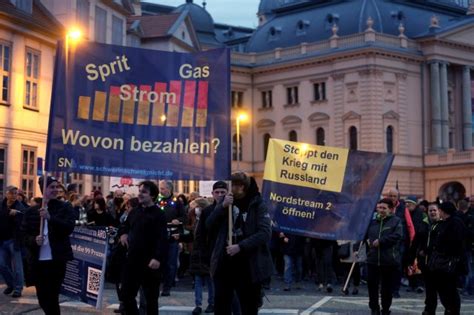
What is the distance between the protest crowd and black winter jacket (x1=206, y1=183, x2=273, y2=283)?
11mm

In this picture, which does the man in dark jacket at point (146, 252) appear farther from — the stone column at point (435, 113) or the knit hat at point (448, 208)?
the stone column at point (435, 113)

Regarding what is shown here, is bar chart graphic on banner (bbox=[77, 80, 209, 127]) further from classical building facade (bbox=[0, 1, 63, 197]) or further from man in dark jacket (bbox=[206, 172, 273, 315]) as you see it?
classical building facade (bbox=[0, 1, 63, 197])

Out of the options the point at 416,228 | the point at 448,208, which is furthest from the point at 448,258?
the point at 416,228

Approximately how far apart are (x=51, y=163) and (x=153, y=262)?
203 cm

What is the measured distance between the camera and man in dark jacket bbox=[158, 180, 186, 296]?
15992mm

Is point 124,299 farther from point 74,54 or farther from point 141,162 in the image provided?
point 74,54

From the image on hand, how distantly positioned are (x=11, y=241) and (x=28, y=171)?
1254 cm

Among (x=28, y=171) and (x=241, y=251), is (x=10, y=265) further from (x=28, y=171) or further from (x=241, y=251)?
(x=28, y=171)

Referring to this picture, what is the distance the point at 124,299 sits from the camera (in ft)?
34.9

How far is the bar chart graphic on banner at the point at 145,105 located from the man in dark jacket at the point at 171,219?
12.3ft

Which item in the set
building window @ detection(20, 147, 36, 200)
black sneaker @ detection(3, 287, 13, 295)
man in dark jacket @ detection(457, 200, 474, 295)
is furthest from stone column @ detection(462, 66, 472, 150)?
black sneaker @ detection(3, 287, 13, 295)

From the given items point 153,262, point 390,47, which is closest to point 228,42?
point 390,47

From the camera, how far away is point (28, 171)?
2833 cm

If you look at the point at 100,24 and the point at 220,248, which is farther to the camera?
the point at 100,24
